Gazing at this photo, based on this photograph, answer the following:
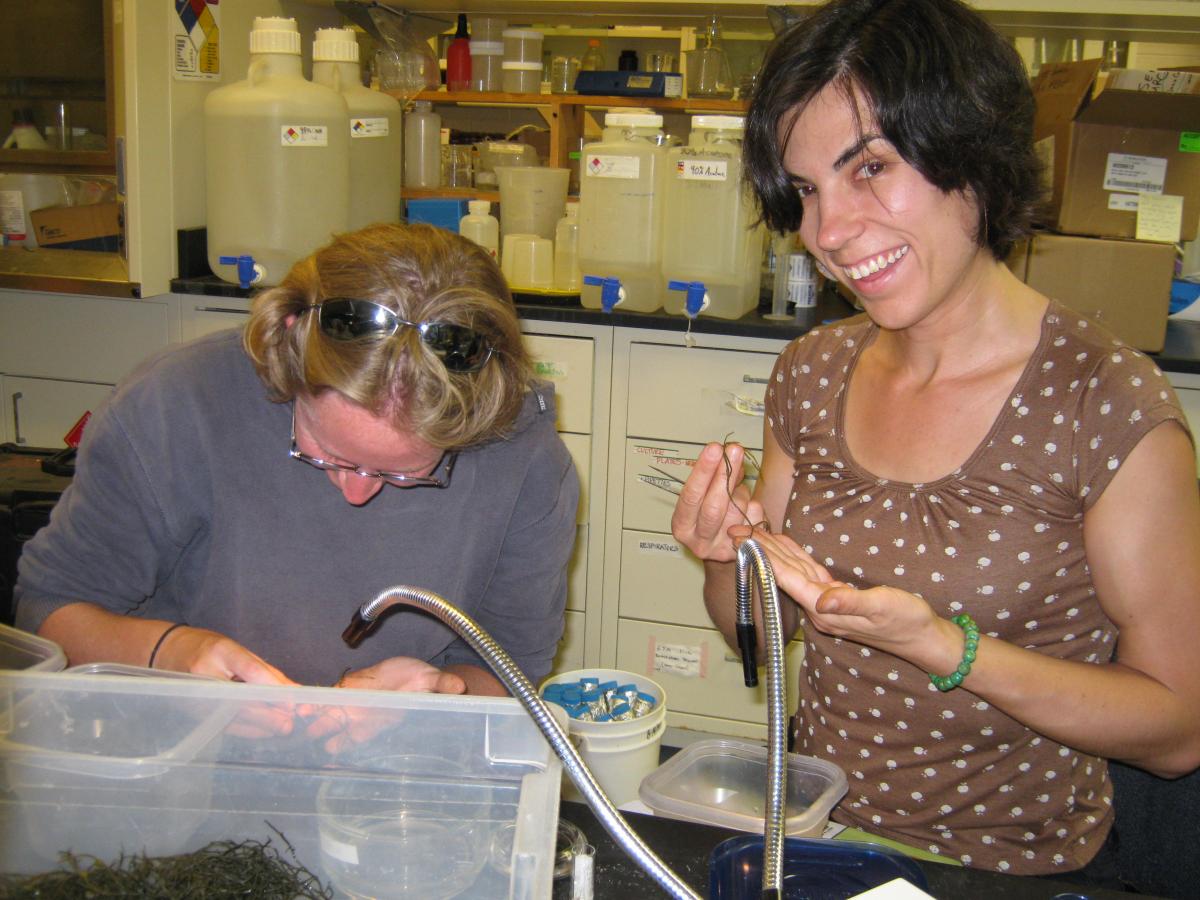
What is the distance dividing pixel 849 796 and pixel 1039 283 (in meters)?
1.27

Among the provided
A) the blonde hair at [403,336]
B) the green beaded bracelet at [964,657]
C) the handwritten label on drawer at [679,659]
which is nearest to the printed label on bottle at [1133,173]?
the handwritten label on drawer at [679,659]

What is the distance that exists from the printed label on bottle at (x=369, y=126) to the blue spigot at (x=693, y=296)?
2.87 ft

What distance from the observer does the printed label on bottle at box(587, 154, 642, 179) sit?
2.31 m

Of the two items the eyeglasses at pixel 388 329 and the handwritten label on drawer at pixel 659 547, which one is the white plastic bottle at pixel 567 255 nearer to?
the handwritten label on drawer at pixel 659 547

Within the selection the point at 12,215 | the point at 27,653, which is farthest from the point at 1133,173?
the point at 12,215

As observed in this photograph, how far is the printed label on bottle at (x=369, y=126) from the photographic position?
2551mm

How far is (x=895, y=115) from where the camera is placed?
3.41ft

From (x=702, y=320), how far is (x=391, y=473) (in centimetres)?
126

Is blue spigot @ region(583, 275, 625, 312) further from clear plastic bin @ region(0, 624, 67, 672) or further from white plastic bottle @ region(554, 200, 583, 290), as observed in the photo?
clear plastic bin @ region(0, 624, 67, 672)

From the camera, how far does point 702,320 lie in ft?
7.39

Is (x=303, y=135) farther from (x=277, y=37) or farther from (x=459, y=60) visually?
(x=459, y=60)

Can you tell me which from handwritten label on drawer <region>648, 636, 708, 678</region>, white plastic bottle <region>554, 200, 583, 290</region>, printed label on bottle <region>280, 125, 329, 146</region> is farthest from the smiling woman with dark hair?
printed label on bottle <region>280, 125, 329, 146</region>

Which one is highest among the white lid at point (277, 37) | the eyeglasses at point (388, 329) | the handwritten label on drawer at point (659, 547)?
the white lid at point (277, 37)

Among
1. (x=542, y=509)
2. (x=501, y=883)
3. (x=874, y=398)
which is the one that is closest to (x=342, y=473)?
(x=542, y=509)
